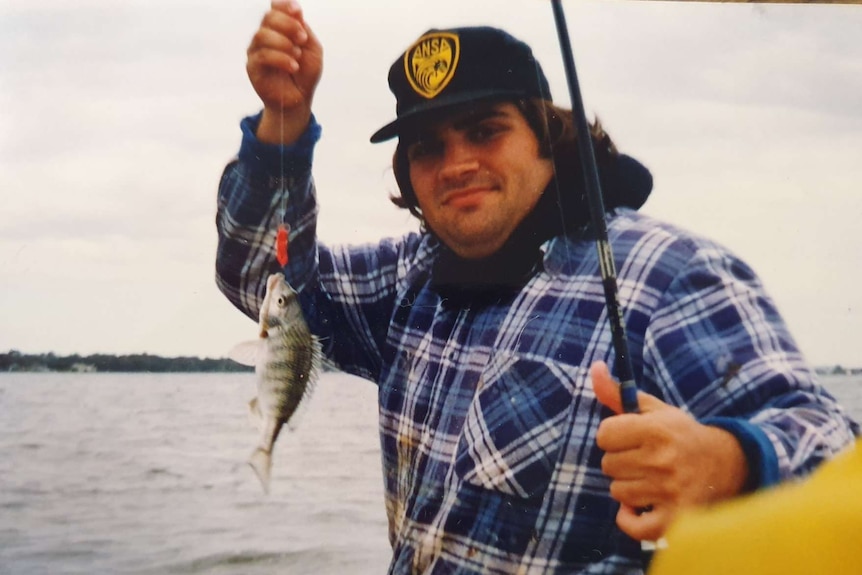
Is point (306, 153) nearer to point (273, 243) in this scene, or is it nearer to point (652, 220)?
point (273, 243)

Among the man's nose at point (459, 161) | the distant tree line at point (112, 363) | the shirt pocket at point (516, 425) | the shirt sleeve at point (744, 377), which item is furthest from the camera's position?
the distant tree line at point (112, 363)

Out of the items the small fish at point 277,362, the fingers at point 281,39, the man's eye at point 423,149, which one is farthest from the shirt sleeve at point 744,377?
the fingers at point 281,39

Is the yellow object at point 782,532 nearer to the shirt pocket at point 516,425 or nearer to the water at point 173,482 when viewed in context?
the shirt pocket at point 516,425

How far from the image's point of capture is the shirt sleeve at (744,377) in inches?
67.5

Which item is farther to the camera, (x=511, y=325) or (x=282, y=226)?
(x=282, y=226)

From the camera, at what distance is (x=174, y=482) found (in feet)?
6.56

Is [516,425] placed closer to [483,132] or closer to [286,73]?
[483,132]

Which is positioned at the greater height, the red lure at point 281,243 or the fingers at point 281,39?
the fingers at point 281,39

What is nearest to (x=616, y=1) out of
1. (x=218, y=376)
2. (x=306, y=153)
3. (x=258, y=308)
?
(x=306, y=153)

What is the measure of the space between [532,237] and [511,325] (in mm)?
232

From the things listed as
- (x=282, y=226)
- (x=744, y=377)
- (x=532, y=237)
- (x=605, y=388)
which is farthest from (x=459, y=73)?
(x=744, y=377)

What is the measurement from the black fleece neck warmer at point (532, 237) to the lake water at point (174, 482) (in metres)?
0.44

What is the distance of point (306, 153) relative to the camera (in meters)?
2.06

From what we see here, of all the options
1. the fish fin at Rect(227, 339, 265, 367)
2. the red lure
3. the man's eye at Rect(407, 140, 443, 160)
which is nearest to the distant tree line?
the fish fin at Rect(227, 339, 265, 367)
